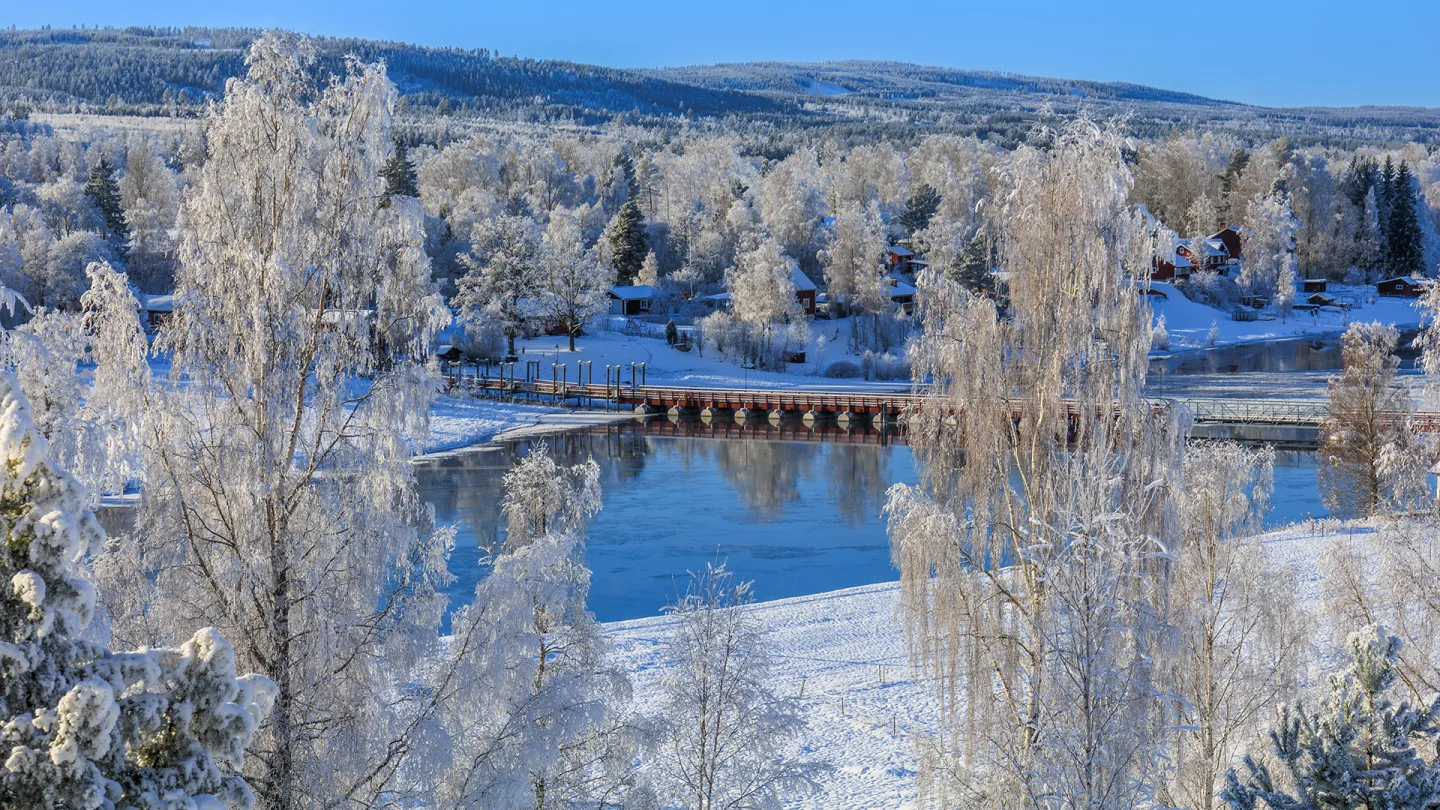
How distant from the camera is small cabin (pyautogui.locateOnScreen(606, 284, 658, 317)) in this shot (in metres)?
69.2

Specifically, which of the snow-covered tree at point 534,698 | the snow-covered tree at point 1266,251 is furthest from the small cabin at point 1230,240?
the snow-covered tree at point 534,698

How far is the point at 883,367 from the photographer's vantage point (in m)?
58.8

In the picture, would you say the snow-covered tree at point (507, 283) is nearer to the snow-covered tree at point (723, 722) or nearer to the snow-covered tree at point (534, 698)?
the snow-covered tree at point (534, 698)

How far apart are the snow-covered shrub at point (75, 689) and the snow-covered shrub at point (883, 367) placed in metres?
52.9

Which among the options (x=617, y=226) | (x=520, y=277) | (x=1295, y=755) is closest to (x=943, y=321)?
(x=1295, y=755)

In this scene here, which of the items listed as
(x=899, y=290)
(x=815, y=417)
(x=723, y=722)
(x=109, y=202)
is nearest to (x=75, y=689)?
(x=723, y=722)

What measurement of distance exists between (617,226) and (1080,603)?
66.1 metres

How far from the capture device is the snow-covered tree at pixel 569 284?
61344 millimetres

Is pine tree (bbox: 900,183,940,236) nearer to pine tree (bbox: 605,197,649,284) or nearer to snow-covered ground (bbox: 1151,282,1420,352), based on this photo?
snow-covered ground (bbox: 1151,282,1420,352)

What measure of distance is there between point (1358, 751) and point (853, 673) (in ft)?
38.9

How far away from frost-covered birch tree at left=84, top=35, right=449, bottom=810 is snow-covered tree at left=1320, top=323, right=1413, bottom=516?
26544 millimetres

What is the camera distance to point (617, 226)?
74.0 meters

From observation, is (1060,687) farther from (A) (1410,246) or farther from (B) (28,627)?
(A) (1410,246)

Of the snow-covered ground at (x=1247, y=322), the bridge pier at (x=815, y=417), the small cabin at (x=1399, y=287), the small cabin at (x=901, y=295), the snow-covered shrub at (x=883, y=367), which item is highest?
the small cabin at (x=1399, y=287)
